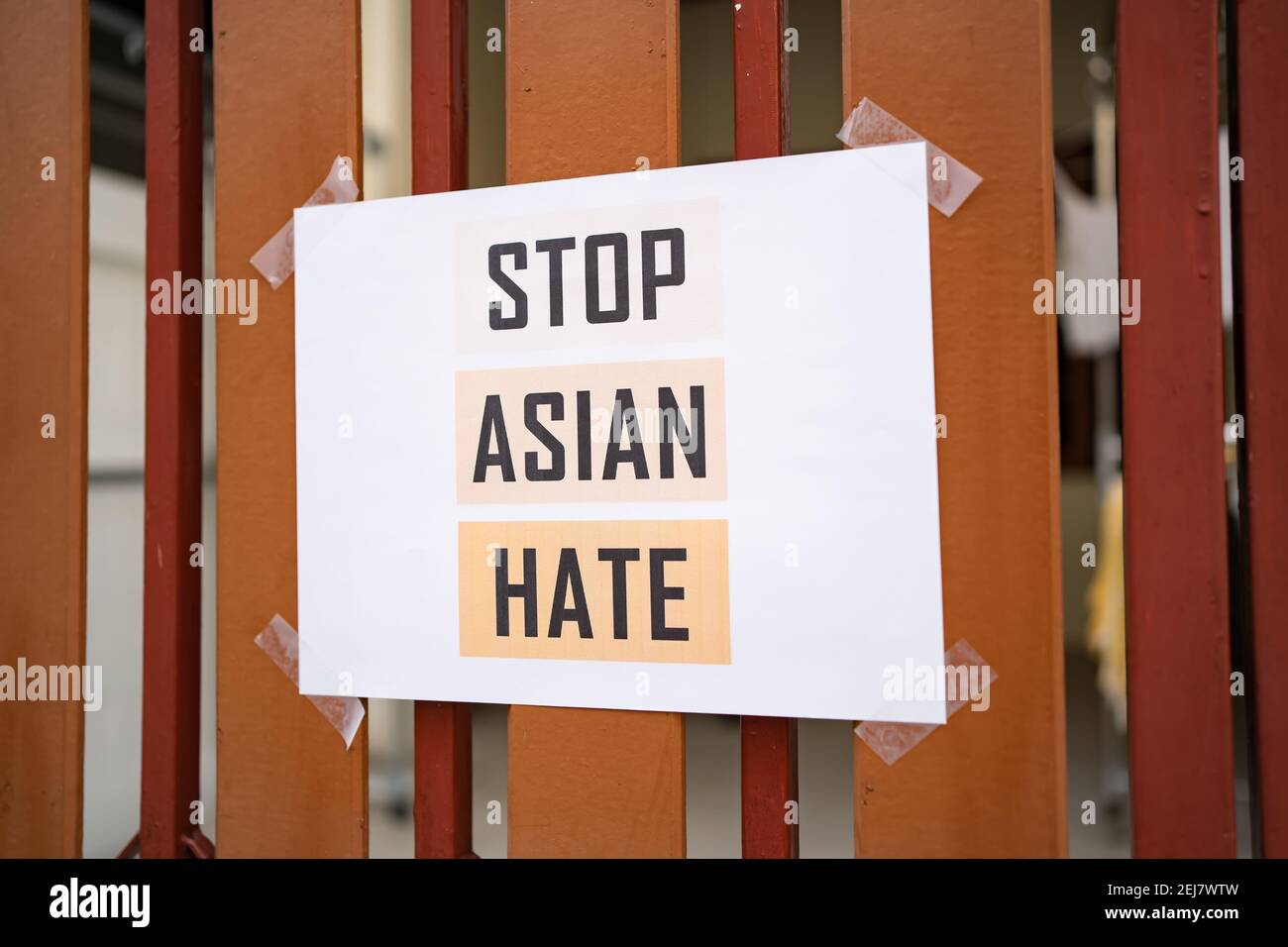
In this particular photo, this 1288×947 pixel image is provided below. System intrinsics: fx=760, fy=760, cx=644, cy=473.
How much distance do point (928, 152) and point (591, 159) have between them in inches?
18.6

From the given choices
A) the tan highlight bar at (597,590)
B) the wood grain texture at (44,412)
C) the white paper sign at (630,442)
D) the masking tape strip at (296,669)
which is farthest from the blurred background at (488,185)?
the masking tape strip at (296,669)

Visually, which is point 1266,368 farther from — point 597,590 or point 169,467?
point 169,467

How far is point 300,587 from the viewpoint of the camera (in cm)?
122

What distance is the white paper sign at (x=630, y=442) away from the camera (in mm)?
Answer: 1019

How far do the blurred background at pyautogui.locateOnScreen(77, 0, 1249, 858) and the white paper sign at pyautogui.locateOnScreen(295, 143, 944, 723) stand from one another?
0.28 m

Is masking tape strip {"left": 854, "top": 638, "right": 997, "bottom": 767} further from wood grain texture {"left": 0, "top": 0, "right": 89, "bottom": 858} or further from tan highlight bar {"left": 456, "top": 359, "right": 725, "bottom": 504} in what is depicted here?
wood grain texture {"left": 0, "top": 0, "right": 89, "bottom": 858}

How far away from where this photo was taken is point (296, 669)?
1.23m

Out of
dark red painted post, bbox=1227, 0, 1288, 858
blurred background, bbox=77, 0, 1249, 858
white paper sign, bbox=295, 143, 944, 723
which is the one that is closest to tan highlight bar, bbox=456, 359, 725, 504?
white paper sign, bbox=295, 143, 944, 723

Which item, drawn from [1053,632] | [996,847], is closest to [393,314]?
[1053,632]

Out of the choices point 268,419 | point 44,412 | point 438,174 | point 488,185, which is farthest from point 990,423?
point 488,185

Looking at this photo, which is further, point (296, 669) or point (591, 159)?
point (296, 669)

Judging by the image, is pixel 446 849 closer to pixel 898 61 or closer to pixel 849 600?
pixel 849 600

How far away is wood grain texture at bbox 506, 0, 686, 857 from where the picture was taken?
1.09m
